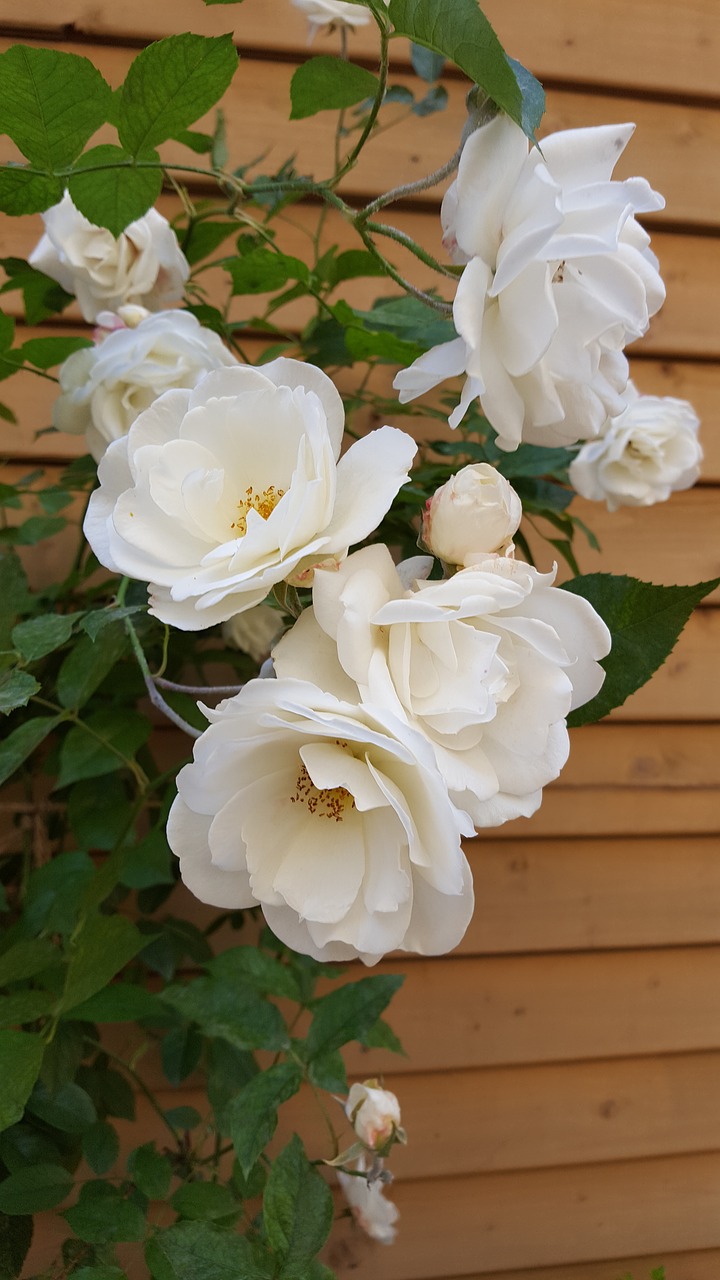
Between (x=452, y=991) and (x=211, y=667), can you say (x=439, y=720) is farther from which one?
(x=452, y=991)

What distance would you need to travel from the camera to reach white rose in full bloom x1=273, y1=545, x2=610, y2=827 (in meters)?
0.34

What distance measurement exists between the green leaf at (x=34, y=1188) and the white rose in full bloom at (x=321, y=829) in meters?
0.41

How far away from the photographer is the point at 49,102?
43cm

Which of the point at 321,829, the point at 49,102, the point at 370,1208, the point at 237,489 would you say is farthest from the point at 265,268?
the point at 370,1208

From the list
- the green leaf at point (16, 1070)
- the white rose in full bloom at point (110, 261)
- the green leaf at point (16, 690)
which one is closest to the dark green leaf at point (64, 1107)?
the green leaf at point (16, 1070)

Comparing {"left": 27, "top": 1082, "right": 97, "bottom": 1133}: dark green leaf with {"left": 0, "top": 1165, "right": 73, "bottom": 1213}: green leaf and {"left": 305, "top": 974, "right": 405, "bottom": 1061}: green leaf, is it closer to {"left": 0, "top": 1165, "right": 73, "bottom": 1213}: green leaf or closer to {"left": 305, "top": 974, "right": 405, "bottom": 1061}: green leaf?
{"left": 0, "top": 1165, "right": 73, "bottom": 1213}: green leaf

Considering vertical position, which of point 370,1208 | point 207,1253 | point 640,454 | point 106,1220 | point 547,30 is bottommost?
point 370,1208

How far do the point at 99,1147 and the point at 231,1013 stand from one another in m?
0.22

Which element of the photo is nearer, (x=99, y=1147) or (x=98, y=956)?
(x=98, y=956)

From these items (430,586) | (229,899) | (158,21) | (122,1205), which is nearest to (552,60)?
(158,21)

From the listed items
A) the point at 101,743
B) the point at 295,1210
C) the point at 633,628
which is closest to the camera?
the point at 633,628

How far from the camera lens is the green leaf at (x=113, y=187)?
0.46 meters

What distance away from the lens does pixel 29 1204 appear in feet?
2.04

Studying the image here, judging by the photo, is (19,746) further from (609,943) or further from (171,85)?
(609,943)
